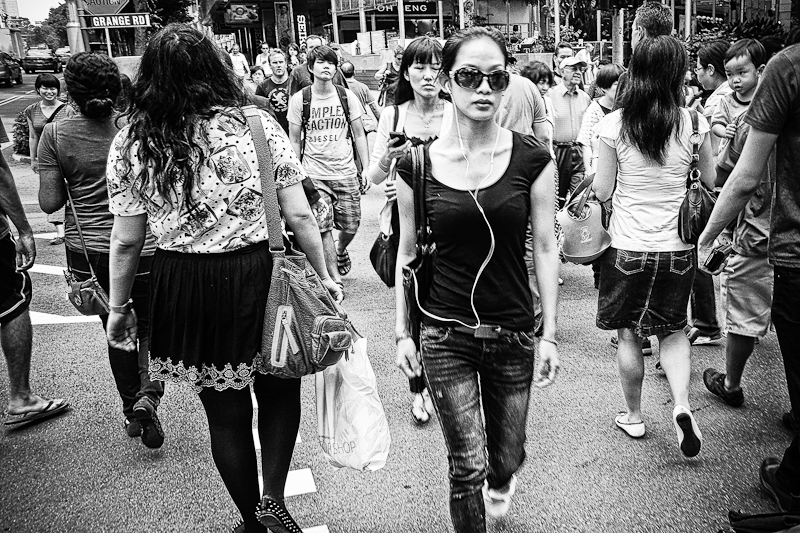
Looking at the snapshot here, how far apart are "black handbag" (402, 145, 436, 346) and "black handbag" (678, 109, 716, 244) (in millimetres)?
1547

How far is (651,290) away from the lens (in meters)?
3.79

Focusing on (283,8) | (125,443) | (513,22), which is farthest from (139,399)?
(283,8)

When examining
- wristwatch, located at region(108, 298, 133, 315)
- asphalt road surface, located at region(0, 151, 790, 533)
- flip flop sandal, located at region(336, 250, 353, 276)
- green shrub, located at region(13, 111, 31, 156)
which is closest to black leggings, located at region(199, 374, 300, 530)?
asphalt road surface, located at region(0, 151, 790, 533)

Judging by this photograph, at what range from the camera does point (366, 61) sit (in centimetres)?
4069

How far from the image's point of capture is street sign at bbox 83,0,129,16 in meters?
19.5

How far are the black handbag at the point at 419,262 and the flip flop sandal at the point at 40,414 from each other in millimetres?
2774

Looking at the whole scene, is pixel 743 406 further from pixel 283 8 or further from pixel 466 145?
pixel 283 8

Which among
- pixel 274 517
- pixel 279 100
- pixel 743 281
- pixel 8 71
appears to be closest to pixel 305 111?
pixel 279 100

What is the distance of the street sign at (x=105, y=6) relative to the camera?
19.5 metres

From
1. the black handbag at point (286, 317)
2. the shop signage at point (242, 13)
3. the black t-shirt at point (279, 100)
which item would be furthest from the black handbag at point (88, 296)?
the shop signage at point (242, 13)

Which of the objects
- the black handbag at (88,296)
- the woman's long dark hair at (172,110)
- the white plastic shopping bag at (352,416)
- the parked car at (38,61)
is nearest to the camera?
the woman's long dark hair at (172,110)

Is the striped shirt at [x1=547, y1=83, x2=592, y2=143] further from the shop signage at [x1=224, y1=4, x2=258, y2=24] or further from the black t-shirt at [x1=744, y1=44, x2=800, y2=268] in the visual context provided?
the shop signage at [x1=224, y1=4, x2=258, y2=24]

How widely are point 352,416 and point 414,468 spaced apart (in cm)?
90

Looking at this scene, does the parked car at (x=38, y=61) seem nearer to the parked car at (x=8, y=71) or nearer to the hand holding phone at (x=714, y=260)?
the parked car at (x=8, y=71)
